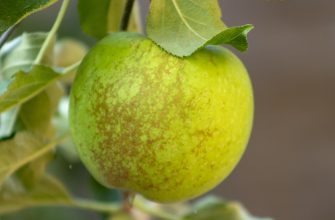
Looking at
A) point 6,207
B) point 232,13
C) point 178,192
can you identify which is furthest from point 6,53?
point 232,13

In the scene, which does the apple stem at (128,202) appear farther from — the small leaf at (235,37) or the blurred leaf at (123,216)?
the small leaf at (235,37)

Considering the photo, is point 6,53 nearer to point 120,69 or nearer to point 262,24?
point 120,69

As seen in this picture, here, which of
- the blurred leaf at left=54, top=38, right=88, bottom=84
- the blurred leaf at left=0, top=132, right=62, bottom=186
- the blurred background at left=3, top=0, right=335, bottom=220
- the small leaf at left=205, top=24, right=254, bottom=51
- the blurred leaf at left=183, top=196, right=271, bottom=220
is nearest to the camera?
the small leaf at left=205, top=24, right=254, bottom=51

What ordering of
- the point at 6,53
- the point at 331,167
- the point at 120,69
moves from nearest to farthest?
the point at 120,69
the point at 6,53
the point at 331,167

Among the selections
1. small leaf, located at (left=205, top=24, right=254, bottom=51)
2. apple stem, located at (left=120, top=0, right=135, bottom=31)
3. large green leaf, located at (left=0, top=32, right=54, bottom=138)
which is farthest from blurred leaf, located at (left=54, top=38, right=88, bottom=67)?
small leaf, located at (left=205, top=24, right=254, bottom=51)

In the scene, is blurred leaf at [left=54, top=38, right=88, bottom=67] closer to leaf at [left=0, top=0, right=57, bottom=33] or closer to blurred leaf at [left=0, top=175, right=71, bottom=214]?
blurred leaf at [left=0, top=175, right=71, bottom=214]

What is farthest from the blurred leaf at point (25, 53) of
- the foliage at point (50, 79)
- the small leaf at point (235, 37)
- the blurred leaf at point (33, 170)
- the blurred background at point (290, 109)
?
the blurred background at point (290, 109)
